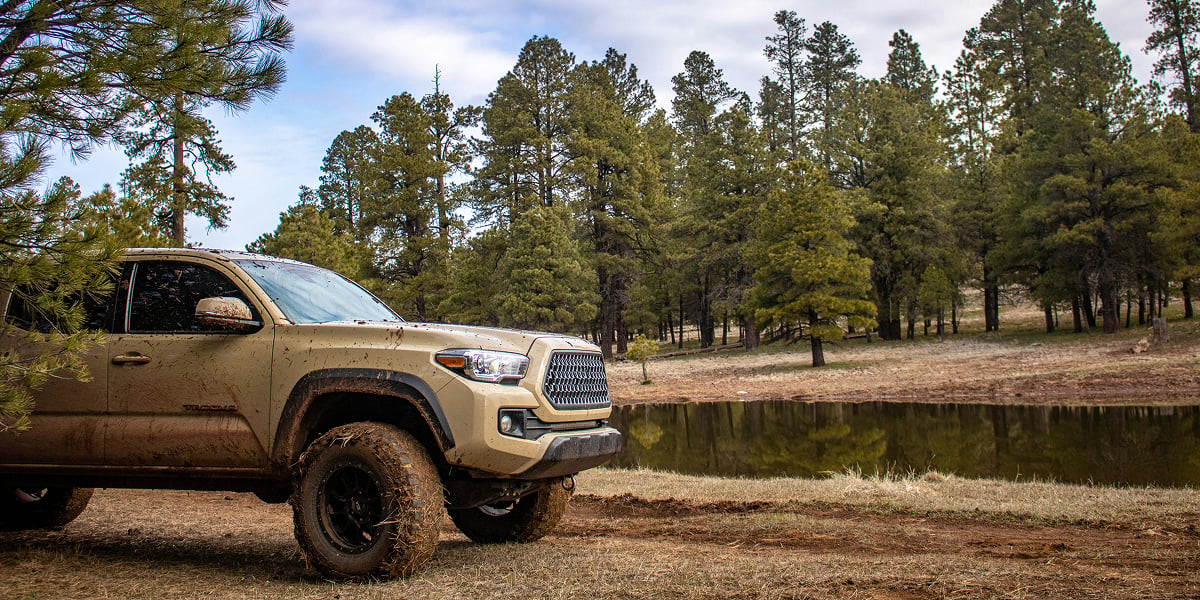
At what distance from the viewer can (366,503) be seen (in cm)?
538

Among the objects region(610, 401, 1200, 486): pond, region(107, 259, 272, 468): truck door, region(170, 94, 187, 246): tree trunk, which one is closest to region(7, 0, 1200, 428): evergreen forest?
region(170, 94, 187, 246): tree trunk

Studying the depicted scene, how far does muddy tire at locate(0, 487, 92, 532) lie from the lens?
7.43 m

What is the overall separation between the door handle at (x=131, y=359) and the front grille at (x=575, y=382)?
2786mm

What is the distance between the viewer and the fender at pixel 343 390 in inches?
204

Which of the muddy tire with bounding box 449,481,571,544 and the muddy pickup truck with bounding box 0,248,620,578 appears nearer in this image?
the muddy pickup truck with bounding box 0,248,620,578

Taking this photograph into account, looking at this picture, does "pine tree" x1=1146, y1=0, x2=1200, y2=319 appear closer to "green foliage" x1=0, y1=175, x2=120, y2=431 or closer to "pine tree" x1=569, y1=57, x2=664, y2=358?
"pine tree" x1=569, y1=57, x2=664, y2=358

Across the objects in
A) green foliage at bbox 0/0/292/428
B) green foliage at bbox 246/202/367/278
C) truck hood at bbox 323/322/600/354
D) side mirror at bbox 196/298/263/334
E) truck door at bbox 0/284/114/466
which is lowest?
truck door at bbox 0/284/114/466

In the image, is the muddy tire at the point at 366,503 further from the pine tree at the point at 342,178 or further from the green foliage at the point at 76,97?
the pine tree at the point at 342,178

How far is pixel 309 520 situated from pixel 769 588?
2.89 metres

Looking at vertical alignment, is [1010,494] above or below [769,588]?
below

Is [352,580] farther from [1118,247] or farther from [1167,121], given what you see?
[1167,121]

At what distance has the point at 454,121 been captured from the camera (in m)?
51.2

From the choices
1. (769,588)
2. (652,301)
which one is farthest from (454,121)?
(769,588)

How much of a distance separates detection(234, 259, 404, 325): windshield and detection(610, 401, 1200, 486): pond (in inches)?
363
